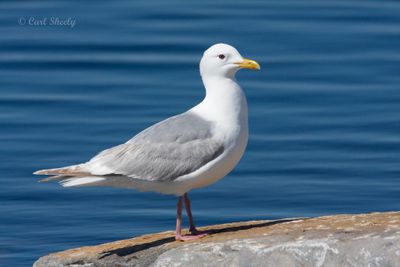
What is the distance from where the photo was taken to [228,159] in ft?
36.1

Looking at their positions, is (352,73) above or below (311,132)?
above

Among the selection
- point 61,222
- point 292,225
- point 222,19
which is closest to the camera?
point 292,225

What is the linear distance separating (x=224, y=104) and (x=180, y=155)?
55 centimetres

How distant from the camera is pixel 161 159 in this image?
11.1 meters

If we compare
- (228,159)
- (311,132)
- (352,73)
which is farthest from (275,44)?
(228,159)

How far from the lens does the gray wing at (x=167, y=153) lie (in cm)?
1098

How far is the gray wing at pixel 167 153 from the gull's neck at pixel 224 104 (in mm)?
94

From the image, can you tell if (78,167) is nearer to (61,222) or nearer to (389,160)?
(61,222)

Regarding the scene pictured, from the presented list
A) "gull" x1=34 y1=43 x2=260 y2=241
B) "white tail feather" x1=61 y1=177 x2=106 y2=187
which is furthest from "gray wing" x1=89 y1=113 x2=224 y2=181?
"white tail feather" x1=61 y1=177 x2=106 y2=187

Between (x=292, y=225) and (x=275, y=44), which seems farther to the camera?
(x=275, y=44)

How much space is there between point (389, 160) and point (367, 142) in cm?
50

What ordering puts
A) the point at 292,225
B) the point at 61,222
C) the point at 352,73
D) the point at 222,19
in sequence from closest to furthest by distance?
the point at 292,225 → the point at 61,222 → the point at 352,73 → the point at 222,19

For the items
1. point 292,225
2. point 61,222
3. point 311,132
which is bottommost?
point 292,225

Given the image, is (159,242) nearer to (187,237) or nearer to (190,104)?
(187,237)
